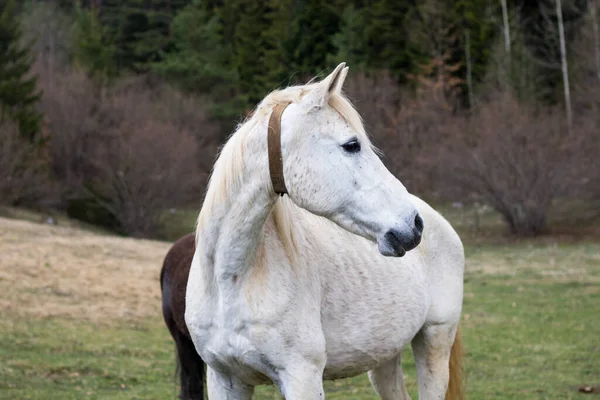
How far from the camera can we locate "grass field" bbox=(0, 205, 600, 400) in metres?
8.04

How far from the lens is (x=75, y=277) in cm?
1467

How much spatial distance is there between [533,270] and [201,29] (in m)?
35.4

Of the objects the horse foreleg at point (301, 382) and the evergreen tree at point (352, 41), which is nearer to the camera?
the horse foreleg at point (301, 382)

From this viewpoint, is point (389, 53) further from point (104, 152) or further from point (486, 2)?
point (104, 152)

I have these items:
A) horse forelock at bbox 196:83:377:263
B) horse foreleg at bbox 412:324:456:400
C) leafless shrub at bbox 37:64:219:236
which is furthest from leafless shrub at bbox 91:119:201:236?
horse forelock at bbox 196:83:377:263

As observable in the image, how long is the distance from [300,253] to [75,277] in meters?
11.7

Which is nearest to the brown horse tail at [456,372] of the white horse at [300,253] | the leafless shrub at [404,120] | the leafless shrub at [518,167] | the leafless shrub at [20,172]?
the white horse at [300,253]

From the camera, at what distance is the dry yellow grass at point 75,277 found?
12.4 meters

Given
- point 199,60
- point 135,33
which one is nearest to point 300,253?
point 199,60

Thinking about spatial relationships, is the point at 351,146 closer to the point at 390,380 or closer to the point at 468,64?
the point at 390,380

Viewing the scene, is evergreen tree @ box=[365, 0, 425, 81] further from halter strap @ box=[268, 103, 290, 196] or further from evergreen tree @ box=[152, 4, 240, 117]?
halter strap @ box=[268, 103, 290, 196]

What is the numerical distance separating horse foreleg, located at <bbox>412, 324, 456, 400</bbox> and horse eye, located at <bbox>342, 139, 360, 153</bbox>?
60.2 inches

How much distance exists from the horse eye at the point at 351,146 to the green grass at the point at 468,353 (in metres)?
4.64

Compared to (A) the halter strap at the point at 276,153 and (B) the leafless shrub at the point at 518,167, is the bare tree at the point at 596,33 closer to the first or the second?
(B) the leafless shrub at the point at 518,167
